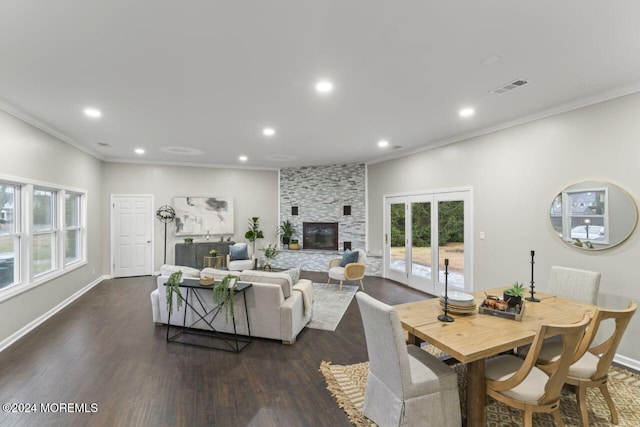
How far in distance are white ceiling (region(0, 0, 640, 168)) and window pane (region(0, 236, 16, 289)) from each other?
1.65m

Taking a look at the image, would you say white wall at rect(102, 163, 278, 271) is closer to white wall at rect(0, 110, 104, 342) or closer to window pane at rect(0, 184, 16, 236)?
white wall at rect(0, 110, 104, 342)

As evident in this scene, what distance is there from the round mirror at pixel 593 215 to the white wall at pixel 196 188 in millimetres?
6320

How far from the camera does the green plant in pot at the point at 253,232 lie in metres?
7.78

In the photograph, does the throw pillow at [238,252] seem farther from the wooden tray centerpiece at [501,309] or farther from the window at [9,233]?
the wooden tray centerpiece at [501,309]

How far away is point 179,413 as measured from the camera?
7.43 feet

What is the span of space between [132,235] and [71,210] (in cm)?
156

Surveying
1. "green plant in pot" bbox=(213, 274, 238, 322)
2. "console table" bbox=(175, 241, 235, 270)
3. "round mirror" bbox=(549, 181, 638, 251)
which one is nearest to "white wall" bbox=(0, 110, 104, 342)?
"console table" bbox=(175, 241, 235, 270)

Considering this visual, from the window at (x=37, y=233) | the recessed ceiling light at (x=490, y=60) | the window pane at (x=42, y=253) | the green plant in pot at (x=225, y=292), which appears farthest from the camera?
the window pane at (x=42, y=253)

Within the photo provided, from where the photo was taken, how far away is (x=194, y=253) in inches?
283

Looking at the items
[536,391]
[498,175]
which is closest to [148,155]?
[498,175]

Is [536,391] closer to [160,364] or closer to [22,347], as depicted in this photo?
[160,364]

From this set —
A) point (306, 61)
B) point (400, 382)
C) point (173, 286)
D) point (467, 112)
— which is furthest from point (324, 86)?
point (173, 286)

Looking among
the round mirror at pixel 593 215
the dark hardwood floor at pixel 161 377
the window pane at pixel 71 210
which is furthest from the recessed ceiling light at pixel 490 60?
the window pane at pixel 71 210

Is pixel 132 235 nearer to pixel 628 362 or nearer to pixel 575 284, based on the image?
pixel 575 284
